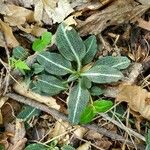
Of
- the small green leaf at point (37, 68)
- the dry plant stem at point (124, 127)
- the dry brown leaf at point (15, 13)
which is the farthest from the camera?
the dry brown leaf at point (15, 13)

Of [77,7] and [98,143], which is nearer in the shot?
[98,143]

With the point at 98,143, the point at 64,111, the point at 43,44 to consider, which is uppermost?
the point at 43,44

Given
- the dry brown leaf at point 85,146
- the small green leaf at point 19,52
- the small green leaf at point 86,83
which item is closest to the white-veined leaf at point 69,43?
the small green leaf at point 86,83

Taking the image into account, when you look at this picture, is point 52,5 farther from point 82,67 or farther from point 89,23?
point 82,67

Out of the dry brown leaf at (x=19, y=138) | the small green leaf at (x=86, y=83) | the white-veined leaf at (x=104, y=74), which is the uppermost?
the white-veined leaf at (x=104, y=74)

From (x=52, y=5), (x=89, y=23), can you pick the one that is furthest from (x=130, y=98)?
(x=52, y=5)

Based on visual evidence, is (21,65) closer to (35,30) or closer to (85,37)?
(35,30)

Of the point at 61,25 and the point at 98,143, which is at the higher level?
the point at 61,25

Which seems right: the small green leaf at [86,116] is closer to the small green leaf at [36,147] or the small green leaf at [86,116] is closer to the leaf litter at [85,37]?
the leaf litter at [85,37]
